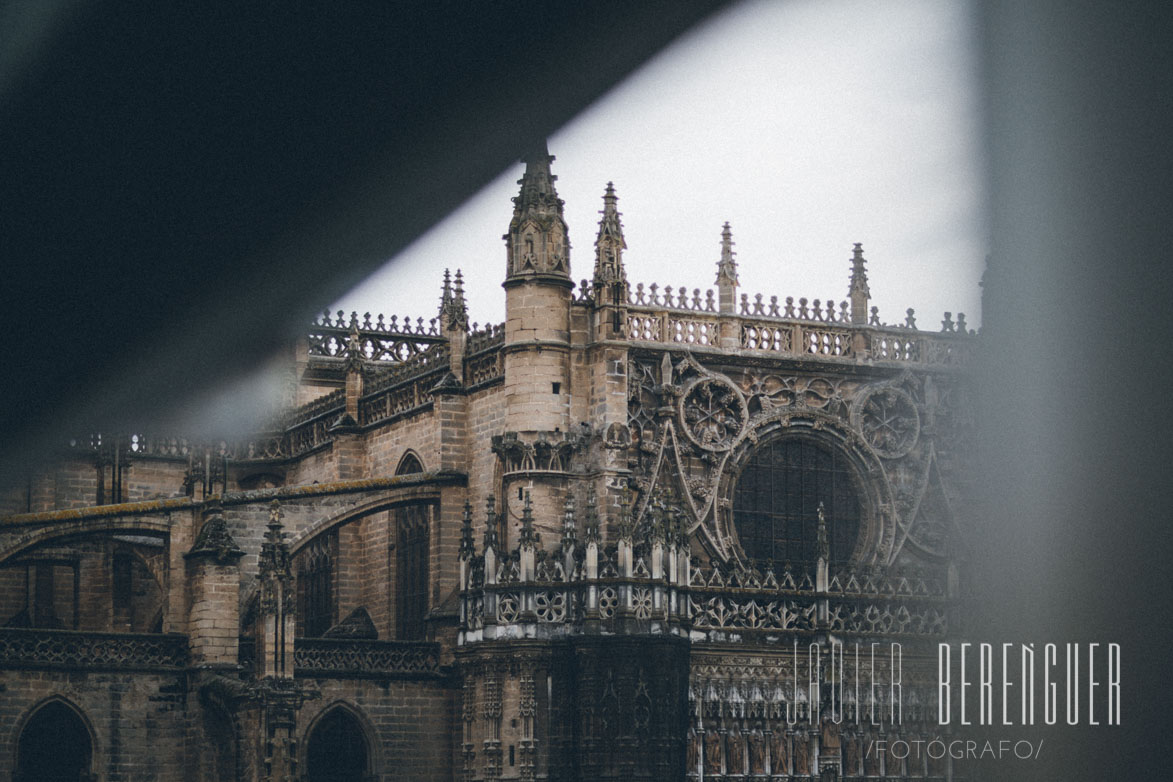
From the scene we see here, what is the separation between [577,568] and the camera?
43.4 m

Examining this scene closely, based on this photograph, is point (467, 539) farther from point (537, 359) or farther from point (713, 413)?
point (713, 413)

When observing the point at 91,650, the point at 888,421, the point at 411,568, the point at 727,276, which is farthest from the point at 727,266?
the point at 91,650

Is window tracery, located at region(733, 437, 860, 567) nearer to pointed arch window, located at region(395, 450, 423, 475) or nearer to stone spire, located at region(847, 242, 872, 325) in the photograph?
stone spire, located at region(847, 242, 872, 325)

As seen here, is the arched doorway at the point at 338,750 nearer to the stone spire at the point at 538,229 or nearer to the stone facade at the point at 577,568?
the stone facade at the point at 577,568

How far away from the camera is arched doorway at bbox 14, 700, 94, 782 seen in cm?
4325

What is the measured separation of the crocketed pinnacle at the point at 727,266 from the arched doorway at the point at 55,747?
16.1 meters

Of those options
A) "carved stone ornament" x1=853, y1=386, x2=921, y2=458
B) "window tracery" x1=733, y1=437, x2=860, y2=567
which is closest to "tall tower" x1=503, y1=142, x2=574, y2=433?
"window tracery" x1=733, y1=437, x2=860, y2=567

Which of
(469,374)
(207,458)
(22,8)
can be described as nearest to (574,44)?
(22,8)

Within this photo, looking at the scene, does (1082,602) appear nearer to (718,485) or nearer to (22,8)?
(718,485)

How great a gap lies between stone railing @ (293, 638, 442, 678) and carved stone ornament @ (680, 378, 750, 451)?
7088 millimetres

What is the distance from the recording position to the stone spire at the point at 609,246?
45875 mm

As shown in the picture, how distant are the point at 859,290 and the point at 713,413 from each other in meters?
4.87

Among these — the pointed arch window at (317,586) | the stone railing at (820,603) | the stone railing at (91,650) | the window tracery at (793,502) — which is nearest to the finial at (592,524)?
the stone railing at (820,603)

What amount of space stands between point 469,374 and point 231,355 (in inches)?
268
